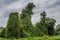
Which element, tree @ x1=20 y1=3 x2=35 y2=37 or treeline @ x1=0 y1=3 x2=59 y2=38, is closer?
treeline @ x1=0 y1=3 x2=59 y2=38

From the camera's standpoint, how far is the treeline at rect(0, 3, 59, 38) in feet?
173

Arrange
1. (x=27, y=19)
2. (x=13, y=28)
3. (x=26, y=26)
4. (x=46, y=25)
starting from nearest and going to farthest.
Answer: (x=13, y=28)
(x=26, y=26)
(x=27, y=19)
(x=46, y=25)

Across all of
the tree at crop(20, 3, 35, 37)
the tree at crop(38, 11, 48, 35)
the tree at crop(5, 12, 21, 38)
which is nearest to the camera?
the tree at crop(5, 12, 21, 38)

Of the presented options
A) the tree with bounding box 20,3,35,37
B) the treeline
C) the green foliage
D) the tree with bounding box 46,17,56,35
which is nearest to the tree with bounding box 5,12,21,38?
the treeline

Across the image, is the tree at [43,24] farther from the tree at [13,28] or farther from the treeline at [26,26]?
the tree at [13,28]

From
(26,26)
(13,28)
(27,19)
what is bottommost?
(13,28)

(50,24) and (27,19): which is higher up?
(27,19)

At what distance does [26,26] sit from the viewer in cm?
6038

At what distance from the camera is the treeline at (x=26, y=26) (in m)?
52.7

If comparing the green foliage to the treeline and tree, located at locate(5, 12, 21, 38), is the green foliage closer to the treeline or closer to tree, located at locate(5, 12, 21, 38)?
the treeline


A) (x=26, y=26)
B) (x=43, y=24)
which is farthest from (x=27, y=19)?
(x=43, y=24)

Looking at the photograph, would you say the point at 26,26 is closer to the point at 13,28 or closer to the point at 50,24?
the point at 13,28

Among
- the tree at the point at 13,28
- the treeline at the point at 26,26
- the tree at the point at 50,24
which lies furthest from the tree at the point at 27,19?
the tree at the point at 50,24

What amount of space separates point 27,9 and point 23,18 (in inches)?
160
